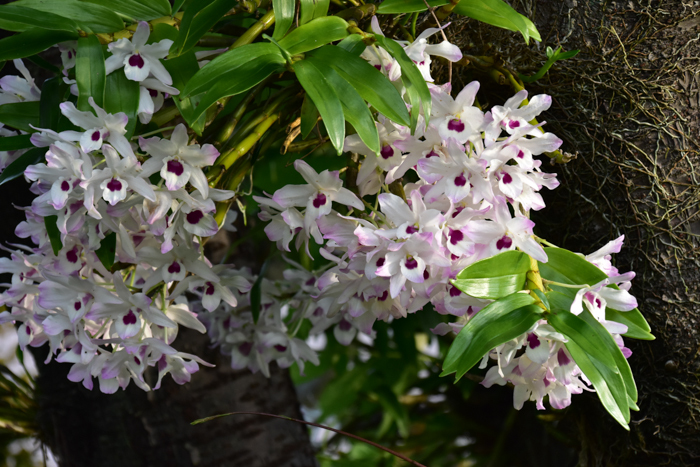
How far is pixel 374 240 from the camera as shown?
0.53 m

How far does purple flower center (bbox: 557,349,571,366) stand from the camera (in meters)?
0.52

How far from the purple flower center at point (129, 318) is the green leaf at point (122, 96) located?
0.61 ft

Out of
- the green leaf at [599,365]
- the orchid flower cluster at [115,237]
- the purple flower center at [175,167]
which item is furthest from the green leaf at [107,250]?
the green leaf at [599,365]

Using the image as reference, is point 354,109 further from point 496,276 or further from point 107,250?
point 107,250

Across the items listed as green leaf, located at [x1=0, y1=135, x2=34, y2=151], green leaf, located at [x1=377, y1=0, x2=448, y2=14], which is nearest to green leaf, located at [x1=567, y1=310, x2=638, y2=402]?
green leaf, located at [x1=377, y1=0, x2=448, y2=14]

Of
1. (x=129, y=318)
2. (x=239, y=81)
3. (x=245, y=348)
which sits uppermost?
(x=239, y=81)

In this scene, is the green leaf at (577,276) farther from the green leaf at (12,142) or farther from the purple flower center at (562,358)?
the green leaf at (12,142)

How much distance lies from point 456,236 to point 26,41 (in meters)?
0.43

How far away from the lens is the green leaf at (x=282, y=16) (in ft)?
1.72

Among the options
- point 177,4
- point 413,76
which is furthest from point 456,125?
point 177,4

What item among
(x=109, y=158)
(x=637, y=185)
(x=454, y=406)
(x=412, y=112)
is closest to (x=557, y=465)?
(x=454, y=406)

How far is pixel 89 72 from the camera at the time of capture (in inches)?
21.0

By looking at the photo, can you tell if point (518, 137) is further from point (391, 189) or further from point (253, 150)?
point (253, 150)

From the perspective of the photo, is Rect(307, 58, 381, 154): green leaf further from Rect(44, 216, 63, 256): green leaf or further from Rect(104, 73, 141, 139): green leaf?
Rect(44, 216, 63, 256): green leaf
